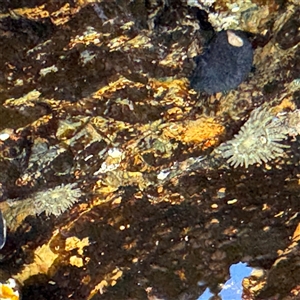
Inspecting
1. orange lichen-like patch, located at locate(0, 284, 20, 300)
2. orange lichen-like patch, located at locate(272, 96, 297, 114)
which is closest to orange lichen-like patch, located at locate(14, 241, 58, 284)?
orange lichen-like patch, located at locate(0, 284, 20, 300)

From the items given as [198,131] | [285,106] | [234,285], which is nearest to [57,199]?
[198,131]

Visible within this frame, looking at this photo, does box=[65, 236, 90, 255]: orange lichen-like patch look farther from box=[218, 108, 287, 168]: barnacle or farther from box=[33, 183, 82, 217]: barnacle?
box=[218, 108, 287, 168]: barnacle

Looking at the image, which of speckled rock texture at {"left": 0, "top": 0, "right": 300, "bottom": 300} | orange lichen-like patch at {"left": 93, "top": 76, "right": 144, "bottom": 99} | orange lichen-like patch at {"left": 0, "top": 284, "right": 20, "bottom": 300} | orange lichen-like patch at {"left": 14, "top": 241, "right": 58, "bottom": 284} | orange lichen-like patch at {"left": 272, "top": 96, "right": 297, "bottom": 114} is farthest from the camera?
orange lichen-like patch at {"left": 14, "top": 241, "right": 58, "bottom": 284}

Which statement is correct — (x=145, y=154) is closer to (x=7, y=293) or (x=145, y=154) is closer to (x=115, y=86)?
(x=115, y=86)

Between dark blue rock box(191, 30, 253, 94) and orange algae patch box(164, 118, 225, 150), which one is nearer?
dark blue rock box(191, 30, 253, 94)

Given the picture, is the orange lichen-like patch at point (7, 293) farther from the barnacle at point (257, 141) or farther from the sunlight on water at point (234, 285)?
the barnacle at point (257, 141)
